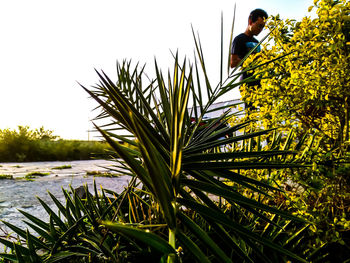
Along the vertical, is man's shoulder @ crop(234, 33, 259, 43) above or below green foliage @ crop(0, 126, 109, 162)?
above

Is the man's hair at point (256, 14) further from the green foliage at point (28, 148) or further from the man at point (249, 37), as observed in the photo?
the green foliage at point (28, 148)

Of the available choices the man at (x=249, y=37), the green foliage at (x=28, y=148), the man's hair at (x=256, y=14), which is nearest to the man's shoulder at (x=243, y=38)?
the man at (x=249, y=37)

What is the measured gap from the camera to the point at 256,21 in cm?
258

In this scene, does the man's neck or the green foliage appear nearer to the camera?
the man's neck

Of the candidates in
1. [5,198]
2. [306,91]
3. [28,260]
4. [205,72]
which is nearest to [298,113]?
[306,91]

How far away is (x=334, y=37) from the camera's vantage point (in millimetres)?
871

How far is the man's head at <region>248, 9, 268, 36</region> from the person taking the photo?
8.33 feet

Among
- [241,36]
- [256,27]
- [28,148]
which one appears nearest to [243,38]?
[241,36]

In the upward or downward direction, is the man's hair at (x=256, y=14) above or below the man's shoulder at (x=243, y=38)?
above

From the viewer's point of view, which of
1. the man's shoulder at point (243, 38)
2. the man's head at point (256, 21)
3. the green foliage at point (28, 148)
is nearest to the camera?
the man's head at point (256, 21)

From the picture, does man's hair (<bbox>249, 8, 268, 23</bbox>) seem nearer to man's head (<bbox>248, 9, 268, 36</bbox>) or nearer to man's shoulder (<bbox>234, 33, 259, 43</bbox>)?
man's head (<bbox>248, 9, 268, 36</bbox>)

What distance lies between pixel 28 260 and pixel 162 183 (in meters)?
0.74

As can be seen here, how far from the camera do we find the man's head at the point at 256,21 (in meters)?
2.54

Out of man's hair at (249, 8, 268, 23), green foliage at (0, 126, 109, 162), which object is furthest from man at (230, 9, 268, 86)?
green foliage at (0, 126, 109, 162)
